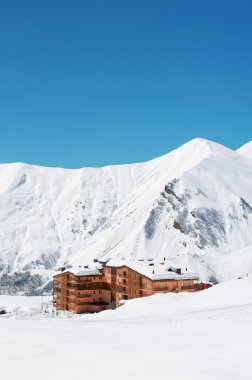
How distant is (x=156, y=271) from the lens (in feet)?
297

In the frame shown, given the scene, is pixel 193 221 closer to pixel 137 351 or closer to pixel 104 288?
pixel 104 288

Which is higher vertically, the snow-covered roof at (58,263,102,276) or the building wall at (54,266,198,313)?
the snow-covered roof at (58,263,102,276)

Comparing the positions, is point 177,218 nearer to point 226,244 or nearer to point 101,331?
point 226,244

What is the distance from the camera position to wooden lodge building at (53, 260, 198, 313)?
8888 centimetres

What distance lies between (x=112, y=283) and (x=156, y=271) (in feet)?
43.0

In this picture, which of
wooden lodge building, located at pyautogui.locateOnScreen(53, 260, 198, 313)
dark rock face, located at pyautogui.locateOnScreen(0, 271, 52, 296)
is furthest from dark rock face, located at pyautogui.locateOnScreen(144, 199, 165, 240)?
wooden lodge building, located at pyautogui.locateOnScreen(53, 260, 198, 313)

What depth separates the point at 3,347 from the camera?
87.9ft

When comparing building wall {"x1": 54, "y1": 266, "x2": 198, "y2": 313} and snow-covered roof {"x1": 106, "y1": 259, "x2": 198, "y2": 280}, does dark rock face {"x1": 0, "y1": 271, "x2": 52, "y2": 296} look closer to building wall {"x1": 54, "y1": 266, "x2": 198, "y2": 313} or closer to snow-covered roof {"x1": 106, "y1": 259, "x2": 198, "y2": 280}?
building wall {"x1": 54, "y1": 266, "x2": 198, "y2": 313}

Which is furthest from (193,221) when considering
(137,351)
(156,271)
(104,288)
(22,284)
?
(137,351)

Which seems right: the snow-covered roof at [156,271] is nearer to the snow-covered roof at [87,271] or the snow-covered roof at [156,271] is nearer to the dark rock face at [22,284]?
the snow-covered roof at [87,271]

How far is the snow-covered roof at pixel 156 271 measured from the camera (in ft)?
290

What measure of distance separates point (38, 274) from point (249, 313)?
530ft

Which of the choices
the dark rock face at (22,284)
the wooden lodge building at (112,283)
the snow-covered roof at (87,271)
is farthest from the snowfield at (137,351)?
the dark rock face at (22,284)

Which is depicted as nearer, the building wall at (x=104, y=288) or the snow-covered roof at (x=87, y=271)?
the building wall at (x=104, y=288)
